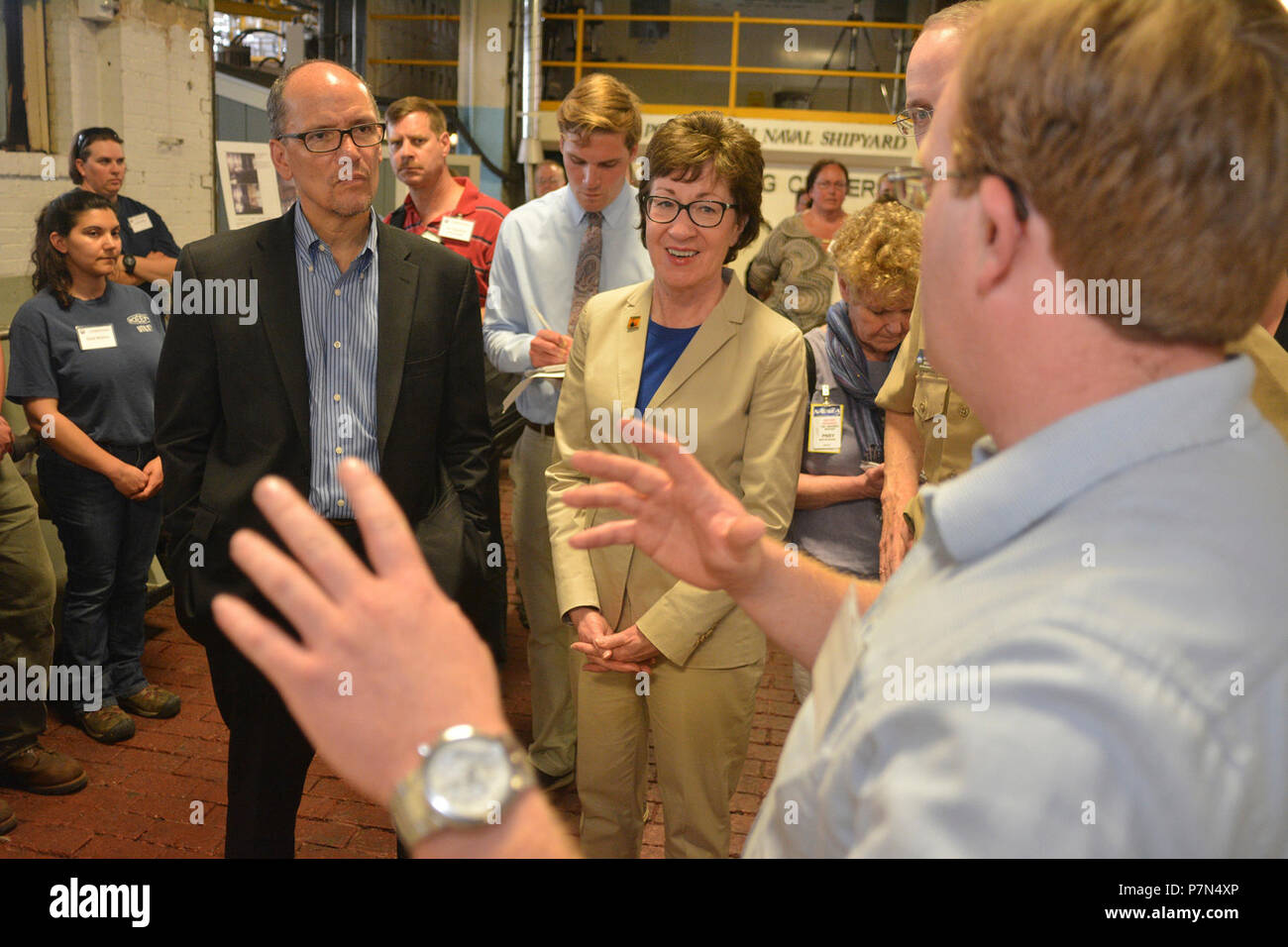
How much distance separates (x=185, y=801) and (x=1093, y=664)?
3519mm

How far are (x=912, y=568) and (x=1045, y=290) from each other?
0.29 meters

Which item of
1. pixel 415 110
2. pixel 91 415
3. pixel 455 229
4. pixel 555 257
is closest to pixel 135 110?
pixel 415 110

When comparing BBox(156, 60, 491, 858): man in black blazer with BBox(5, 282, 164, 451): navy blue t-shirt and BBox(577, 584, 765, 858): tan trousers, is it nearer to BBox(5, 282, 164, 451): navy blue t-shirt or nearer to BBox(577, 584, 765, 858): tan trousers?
BBox(577, 584, 765, 858): tan trousers

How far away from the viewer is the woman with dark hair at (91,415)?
388 cm

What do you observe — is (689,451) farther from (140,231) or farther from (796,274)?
(140,231)

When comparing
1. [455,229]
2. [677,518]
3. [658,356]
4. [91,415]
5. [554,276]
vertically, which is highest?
[455,229]

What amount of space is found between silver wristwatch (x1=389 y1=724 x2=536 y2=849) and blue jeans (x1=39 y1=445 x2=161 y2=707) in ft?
12.3

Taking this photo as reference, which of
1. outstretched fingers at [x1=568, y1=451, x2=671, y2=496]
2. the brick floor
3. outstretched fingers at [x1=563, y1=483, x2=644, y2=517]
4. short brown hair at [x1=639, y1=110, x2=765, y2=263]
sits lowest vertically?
the brick floor

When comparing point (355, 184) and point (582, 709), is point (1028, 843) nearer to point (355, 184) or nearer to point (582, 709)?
point (582, 709)

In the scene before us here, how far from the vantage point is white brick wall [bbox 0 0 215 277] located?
5199 mm

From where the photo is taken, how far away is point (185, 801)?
349 cm

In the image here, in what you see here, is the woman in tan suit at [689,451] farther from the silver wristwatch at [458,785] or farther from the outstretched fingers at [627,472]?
the silver wristwatch at [458,785]

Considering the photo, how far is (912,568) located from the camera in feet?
3.25

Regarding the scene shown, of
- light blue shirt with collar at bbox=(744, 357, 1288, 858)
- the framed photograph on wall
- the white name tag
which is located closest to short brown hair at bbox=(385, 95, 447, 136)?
the framed photograph on wall
